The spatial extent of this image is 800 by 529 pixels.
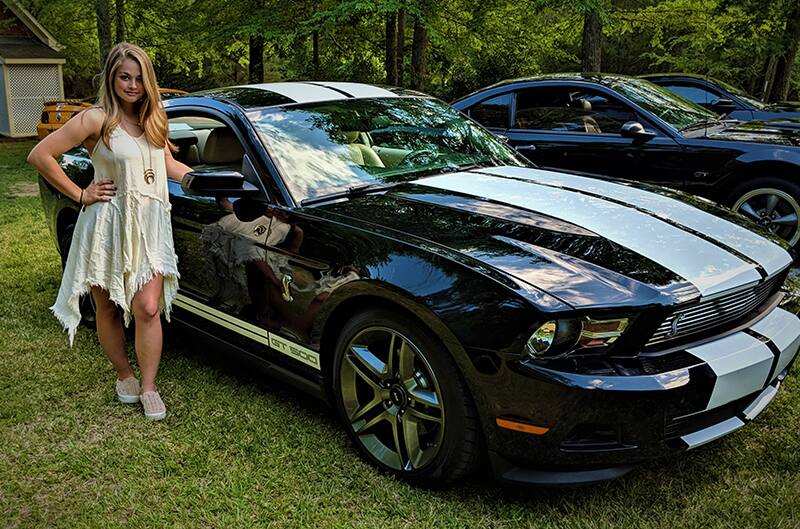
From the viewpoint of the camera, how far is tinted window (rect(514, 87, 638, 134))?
21.3 feet

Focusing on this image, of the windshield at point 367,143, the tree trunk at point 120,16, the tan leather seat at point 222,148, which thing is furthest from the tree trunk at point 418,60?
the tan leather seat at point 222,148

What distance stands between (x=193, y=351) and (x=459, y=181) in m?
1.98

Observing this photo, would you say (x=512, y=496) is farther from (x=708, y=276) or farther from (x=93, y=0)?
(x=93, y=0)

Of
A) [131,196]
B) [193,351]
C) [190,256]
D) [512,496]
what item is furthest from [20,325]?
[512,496]

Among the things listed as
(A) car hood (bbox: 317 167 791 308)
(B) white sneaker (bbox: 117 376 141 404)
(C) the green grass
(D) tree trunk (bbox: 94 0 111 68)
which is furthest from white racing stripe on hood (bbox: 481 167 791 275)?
(D) tree trunk (bbox: 94 0 111 68)

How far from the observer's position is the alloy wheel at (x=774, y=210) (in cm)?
560

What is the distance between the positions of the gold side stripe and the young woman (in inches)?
10.4

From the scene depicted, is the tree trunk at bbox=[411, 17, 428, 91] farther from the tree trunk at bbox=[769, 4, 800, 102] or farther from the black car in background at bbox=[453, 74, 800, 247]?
the black car in background at bbox=[453, 74, 800, 247]

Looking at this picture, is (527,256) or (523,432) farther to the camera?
(527,256)

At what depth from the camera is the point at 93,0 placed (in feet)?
52.6

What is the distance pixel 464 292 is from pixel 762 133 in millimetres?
4755

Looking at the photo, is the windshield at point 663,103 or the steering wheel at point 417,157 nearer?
the steering wheel at point 417,157

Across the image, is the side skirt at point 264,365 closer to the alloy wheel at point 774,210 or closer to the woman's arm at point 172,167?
the woman's arm at point 172,167

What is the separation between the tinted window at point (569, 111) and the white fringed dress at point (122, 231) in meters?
4.36
